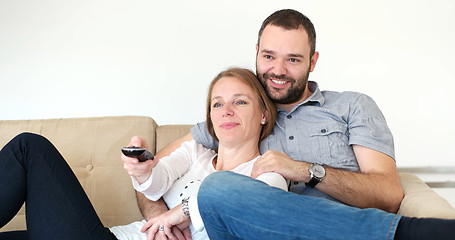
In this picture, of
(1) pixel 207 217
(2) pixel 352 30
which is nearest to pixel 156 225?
(1) pixel 207 217

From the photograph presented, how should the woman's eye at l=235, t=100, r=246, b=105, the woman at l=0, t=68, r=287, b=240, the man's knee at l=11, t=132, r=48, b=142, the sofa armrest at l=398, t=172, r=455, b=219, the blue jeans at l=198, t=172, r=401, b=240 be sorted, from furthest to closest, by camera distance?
the woman's eye at l=235, t=100, r=246, b=105
the man's knee at l=11, t=132, r=48, b=142
the woman at l=0, t=68, r=287, b=240
the sofa armrest at l=398, t=172, r=455, b=219
the blue jeans at l=198, t=172, r=401, b=240

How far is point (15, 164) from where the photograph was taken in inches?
69.4

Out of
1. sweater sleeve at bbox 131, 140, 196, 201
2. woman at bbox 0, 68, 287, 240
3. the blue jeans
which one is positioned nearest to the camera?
the blue jeans

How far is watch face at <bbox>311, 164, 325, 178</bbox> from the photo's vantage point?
6.05 ft

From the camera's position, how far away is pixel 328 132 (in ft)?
6.87

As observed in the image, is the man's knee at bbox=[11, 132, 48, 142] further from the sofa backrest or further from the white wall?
the white wall

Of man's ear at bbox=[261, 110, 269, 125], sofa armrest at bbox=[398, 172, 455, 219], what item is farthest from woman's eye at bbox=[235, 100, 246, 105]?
sofa armrest at bbox=[398, 172, 455, 219]

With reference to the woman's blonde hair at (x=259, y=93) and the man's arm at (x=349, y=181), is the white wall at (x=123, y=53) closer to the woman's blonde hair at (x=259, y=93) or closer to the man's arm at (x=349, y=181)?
the woman's blonde hair at (x=259, y=93)

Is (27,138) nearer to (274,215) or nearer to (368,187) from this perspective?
(274,215)

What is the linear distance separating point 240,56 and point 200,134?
41.0 inches

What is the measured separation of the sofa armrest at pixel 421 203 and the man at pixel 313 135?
6 cm

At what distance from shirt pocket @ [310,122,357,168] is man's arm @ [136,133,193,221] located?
1.89 ft

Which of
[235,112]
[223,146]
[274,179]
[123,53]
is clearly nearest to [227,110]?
[235,112]

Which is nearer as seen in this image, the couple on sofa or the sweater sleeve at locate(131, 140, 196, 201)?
the couple on sofa
